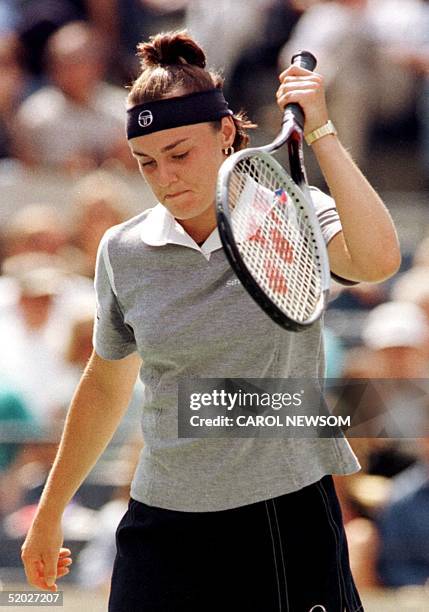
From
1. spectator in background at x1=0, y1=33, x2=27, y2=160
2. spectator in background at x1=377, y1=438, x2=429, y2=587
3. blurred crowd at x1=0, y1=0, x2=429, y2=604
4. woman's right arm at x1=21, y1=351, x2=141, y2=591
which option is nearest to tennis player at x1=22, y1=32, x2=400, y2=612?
woman's right arm at x1=21, y1=351, x2=141, y2=591

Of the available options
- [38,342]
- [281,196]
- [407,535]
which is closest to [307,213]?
[281,196]

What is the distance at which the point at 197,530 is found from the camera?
161 centimetres

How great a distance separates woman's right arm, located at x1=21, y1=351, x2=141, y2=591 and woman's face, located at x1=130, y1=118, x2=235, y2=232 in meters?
0.29

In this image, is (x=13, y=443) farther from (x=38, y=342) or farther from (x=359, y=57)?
(x=359, y=57)

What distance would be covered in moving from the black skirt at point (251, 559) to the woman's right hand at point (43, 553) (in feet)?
0.68

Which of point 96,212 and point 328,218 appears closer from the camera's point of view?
point 328,218

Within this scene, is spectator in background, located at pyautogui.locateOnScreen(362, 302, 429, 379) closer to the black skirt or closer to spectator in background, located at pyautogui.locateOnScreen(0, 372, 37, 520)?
spectator in background, located at pyautogui.locateOnScreen(0, 372, 37, 520)

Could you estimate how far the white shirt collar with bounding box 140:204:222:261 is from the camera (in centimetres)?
164

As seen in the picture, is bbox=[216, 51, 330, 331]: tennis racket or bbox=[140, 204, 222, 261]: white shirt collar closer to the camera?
bbox=[216, 51, 330, 331]: tennis racket

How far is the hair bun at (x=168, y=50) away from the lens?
167cm

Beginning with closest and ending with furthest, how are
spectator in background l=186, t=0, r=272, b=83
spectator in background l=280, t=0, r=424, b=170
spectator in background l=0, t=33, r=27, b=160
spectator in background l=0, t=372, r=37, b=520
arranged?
spectator in background l=0, t=372, r=37, b=520 < spectator in background l=280, t=0, r=424, b=170 < spectator in background l=186, t=0, r=272, b=83 < spectator in background l=0, t=33, r=27, b=160

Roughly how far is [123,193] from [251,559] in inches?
69.4

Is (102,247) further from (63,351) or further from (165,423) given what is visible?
(63,351)

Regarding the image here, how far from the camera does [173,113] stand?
1.65 metres
